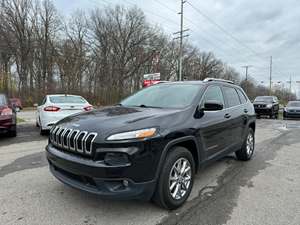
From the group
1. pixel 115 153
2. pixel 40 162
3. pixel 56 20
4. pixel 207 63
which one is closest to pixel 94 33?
pixel 56 20

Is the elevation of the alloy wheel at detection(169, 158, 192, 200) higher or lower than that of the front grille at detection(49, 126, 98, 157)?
lower

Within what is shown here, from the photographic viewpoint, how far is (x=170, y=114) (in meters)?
3.02

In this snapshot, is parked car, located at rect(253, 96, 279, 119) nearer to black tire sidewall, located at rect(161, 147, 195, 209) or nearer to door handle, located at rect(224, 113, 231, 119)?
door handle, located at rect(224, 113, 231, 119)

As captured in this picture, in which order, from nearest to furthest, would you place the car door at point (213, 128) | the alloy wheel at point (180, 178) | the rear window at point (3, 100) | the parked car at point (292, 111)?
1. the alloy wheel at point (180, 178)
2. the car door at point (213, 128)
3. the rear window at point (3, 100)
4. the parked car at point (292, 111)

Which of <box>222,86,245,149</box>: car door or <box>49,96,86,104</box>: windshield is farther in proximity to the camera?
<box>49,96,86,104</box>: windshield

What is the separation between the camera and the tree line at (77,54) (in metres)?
30.3

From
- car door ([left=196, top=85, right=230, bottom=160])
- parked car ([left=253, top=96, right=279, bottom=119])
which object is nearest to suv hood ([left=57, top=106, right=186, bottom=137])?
car door ([left=196, top=85, right=230, bottom=160])

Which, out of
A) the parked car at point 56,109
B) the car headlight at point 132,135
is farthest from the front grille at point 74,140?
the parked car at point 56,109

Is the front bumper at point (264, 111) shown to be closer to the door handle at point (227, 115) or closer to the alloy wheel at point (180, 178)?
the door handle at point (227, 115)

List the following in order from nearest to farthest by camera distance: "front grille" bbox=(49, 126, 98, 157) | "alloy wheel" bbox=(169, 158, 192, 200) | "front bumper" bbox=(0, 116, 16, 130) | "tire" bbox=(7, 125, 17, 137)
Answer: "front grille" bbox=(49, 126, 98, 157) < "alloy wheel" bbox=(169, 158, 192, 200) < "front bumper" bbox=(0, 116, 16, 130) < "tire" bbox=(7, 125, 17, 137)

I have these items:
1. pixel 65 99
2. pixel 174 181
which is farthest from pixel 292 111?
pixel 174 181

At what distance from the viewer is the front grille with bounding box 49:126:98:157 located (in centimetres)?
258

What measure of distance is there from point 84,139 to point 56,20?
36732 mm

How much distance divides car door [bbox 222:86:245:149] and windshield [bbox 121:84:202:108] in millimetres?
919
